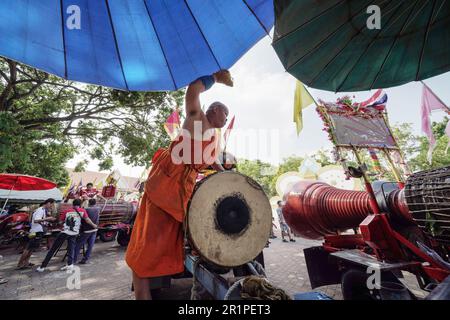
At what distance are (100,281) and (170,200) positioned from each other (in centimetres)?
475

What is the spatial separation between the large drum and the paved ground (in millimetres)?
2349

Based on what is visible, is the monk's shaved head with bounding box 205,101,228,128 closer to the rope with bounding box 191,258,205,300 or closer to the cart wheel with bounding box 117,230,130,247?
the rope with bounding box 191,258,205,300

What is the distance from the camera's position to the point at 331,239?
368cm

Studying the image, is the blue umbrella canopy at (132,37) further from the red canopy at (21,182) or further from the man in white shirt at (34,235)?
the red canopy at (21,182)

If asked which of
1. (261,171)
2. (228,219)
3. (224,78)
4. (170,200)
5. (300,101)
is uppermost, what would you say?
(261,171)

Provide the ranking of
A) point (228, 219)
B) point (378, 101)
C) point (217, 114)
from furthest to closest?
point (378, 101)
point (217, 114)
point (228, 219)

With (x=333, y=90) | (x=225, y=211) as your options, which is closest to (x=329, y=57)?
(x=333, y=90)

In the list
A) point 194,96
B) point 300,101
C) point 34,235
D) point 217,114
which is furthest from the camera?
point 34,235

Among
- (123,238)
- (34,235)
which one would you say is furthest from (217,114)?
(123,238)

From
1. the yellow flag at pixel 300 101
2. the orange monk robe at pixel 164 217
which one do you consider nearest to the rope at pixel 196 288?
the orange monk robe at pixel 164 217

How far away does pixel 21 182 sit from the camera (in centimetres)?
876

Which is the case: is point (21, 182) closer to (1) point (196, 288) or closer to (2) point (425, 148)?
(1) point (196, 288)

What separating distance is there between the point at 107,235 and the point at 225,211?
11.6 metres

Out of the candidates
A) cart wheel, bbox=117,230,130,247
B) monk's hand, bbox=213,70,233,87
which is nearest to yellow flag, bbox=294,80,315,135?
monk's hand, bbox=213,70,233,87
